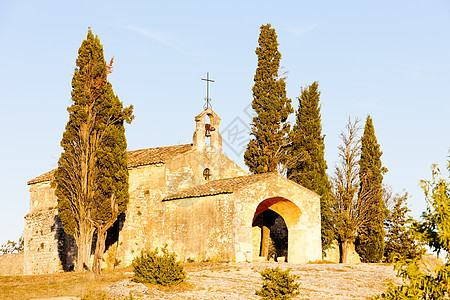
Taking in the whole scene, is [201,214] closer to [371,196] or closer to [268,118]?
[268,118]

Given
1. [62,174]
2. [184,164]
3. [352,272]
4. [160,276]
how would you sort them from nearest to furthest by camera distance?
[160,276]
[352,272]
[62,174]
[184,164]

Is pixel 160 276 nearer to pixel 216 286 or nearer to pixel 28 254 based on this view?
pixel 216 286

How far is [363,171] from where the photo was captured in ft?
128

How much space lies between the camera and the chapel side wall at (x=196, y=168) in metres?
31.5

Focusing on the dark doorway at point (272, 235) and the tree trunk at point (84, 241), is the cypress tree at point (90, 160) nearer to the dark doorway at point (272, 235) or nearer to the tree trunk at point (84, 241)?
the tree trunk at point (84, 241)

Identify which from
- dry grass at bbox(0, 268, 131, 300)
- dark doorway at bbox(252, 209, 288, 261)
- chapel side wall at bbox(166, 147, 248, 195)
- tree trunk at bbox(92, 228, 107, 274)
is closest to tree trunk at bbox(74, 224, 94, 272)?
tree trunk at bbox(92, 228, 107, 274)

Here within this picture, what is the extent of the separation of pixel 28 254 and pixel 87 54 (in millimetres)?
14856

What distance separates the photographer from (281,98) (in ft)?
116

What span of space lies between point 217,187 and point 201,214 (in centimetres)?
151

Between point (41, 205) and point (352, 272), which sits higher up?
point (41, 205)

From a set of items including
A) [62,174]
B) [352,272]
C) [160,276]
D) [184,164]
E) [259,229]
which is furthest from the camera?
[259,229]

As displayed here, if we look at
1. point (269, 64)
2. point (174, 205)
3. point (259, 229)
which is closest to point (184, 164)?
point (174, 205)

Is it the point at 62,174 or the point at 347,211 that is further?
the point at 347,211

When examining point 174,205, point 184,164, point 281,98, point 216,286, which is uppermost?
point 281,98
